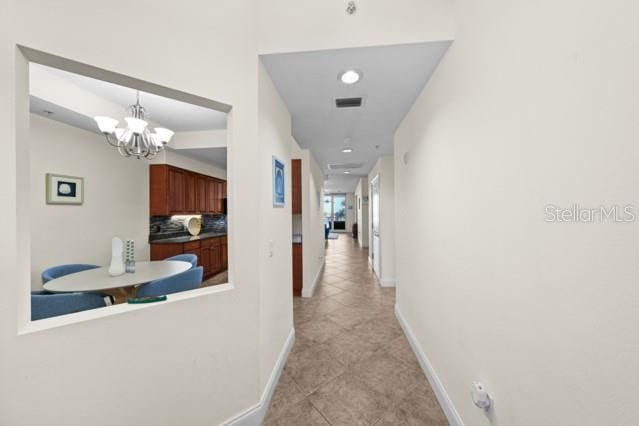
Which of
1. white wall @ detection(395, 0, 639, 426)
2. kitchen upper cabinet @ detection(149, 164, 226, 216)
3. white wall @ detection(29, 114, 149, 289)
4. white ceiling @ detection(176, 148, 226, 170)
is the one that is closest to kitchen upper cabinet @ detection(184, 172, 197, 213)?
kitchen upper cabinet @ detection(149, 164, 226, 216)

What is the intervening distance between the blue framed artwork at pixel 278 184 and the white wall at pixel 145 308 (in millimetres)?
413

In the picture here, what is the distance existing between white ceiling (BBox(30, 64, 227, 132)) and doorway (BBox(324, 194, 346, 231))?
450 inches

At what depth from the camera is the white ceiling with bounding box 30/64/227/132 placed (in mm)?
2533

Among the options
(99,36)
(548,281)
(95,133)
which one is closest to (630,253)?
(548,281)

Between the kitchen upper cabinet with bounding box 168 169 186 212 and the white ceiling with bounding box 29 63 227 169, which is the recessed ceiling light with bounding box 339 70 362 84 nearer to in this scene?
the white ceiling with bounding box 29 63 227 169

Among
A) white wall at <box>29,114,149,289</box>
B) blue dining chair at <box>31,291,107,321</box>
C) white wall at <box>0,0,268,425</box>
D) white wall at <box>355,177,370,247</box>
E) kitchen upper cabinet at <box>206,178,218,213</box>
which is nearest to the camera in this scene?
white wall at <box>0,0,268,425</box>

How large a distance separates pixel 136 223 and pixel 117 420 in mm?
3704

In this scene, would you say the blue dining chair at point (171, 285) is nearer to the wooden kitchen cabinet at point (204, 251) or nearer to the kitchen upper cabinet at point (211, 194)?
the wooden kitchen cabinet at point (204, 251)

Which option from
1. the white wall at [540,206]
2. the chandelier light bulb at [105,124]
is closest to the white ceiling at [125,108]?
the chandelier light bulb at [105,124]

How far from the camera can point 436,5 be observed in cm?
146

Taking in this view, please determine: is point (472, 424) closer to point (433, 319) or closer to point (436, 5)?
point (433, 319)

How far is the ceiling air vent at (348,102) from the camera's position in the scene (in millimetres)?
2207

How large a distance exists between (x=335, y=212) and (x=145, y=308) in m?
14.4

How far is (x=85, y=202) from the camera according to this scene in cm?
324
